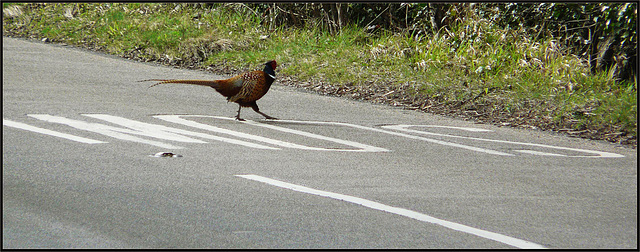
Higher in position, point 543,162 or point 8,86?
point 543,162

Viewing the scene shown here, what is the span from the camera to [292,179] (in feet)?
21.0

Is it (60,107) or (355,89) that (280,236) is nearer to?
(60,107)

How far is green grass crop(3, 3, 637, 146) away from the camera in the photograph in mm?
10500

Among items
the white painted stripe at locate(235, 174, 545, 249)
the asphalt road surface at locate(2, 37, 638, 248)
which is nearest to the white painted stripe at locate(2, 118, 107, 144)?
the asphalt road surface at locate(2, 37, 638, 248)

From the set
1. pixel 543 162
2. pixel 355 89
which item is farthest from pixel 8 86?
pixel 543 162

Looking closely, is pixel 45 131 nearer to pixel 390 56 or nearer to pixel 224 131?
pixel 224 131

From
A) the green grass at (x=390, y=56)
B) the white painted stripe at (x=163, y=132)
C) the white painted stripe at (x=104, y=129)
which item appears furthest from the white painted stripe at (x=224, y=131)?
the green grass at (x=390, y=56)

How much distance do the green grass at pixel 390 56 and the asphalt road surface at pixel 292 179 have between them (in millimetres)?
883

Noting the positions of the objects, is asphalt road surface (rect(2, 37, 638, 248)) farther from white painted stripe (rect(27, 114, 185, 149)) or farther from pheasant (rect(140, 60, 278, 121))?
pheasant (rect(140, 60, 278, 121))

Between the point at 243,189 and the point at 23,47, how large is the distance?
36.3 feet

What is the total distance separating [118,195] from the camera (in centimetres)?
571

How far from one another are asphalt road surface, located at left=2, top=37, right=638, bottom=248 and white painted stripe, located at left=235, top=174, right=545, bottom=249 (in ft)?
0.05

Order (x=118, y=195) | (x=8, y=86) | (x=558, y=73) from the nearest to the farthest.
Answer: (x=118, y=195) → (x=8, y=86) → (x=558, y=73)

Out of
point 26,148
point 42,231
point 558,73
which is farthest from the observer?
point 558,73
